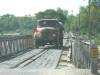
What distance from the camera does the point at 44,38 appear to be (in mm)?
41375

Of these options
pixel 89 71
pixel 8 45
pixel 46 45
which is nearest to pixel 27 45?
pixel 46 45

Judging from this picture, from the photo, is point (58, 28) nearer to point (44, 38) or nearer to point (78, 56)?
point (44, 38)

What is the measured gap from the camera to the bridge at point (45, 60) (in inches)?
703

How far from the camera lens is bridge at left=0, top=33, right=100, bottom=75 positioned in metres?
17.8

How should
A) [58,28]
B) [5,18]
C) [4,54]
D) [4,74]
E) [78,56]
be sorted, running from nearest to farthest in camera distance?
[4,74] → [78,56] → [4,54] → [58,28] → [5,18]

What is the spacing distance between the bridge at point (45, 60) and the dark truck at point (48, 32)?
1.21 meters

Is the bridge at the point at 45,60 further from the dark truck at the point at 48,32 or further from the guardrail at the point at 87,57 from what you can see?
the dark truck at the point at 48,32

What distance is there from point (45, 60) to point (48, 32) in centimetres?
1519

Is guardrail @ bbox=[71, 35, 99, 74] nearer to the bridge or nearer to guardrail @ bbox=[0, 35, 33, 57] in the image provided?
the bridge

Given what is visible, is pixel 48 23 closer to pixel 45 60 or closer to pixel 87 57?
pixel 45 60

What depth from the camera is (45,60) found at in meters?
25.8

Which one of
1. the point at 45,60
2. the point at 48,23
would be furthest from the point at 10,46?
the point at 48,23

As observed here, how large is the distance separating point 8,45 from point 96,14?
158 ft

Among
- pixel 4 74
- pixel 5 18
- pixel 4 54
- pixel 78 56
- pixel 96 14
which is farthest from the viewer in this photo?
pixel 5 18
